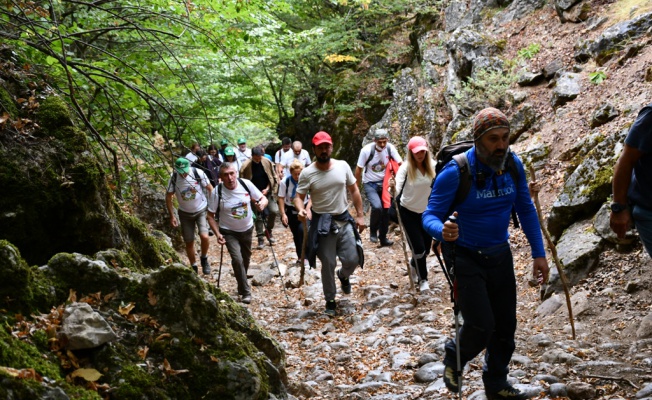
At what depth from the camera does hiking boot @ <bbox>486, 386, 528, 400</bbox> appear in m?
4.68

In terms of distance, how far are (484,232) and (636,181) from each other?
3.86 feet

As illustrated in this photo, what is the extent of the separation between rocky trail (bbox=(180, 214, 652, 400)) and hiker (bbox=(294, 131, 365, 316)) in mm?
926

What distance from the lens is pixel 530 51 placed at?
14469 mm

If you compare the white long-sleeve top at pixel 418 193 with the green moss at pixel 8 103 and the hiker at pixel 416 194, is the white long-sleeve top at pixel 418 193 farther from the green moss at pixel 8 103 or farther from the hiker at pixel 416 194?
the green moss at pixel 8 103

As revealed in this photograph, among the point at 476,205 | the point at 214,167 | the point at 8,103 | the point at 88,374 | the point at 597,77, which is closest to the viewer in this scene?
the point at 88,374

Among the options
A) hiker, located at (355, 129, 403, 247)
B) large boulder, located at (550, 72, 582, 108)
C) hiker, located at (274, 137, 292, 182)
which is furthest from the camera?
hiker, located at (274, 137, 292, 182)

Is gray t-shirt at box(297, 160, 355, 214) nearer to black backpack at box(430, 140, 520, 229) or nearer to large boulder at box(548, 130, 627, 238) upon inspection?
large boulder at box(548, 130, 627, 238)

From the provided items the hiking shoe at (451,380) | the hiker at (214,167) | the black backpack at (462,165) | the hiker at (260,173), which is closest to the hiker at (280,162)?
the hiker at (260,173)

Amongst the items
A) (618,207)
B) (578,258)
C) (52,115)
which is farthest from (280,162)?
(618,207)

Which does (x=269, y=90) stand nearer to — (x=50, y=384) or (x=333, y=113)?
(x=333, y=113)

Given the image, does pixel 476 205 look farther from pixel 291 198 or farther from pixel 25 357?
pixel 291 198

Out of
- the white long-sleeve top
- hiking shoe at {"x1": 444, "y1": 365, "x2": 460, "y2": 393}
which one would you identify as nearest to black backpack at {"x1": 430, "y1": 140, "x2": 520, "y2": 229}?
hiking shoe at {"x1": 444, "y1": 365, "x2": 460, "y2": 393}

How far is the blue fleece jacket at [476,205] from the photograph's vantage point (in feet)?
14.6

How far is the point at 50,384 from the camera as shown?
2967mm
